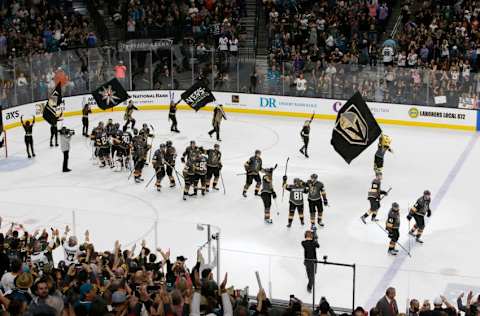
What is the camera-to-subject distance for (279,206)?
64.0 feet

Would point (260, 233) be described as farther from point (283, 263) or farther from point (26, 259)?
point (26, 259)

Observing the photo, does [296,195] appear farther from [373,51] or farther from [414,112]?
[373,51]

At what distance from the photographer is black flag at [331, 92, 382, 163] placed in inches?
731

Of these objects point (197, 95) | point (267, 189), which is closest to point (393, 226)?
point (267, 189)

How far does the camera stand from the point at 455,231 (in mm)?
17625


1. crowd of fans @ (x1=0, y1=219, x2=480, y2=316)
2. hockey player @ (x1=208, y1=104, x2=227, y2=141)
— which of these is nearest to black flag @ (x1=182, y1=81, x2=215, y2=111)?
hockey player @ (x1=208, y1=104, x2=227, y2=141)

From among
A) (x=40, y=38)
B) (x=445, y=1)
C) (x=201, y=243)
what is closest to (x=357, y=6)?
(x=445, y=1)

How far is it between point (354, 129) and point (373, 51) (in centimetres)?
1145

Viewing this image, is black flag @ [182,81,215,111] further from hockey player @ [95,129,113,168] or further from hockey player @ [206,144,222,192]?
hockey player @ [206,144,222,192]

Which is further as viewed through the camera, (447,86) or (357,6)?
(357,6)

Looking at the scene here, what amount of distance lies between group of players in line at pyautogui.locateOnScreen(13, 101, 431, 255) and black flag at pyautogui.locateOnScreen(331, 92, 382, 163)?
2.88 feet

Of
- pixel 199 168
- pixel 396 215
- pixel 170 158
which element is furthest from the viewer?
pixel 170 158

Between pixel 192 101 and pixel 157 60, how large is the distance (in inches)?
228

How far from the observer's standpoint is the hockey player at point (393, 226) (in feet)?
51.8
